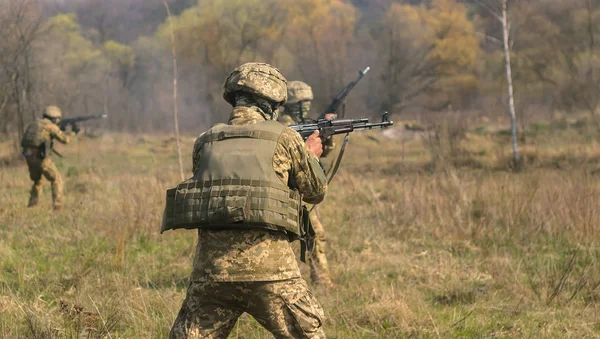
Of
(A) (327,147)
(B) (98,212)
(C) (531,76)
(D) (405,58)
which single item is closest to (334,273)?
(A) (327,147)

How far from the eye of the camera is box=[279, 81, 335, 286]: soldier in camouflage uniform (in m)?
5.13

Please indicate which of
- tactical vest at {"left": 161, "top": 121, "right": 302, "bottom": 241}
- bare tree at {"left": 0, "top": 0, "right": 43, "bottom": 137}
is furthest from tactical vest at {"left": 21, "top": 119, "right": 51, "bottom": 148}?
tactical vest at {"left": 161, "top": 121, "right": 302, "bottom": 241}

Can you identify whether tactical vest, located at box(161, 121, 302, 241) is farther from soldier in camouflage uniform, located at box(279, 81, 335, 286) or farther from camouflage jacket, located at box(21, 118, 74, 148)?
camouflage jacket, located at box(21, 118, 74, 148)

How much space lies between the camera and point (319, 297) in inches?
186

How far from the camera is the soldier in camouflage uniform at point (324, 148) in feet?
16.8

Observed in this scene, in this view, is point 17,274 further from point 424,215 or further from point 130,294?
point 424,215

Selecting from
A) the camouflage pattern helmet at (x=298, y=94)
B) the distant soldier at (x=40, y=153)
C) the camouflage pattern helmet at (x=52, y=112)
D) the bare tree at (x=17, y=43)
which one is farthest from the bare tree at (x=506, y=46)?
the bare tree at (x=17, y=43)

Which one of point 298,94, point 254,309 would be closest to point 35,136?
point 298,94

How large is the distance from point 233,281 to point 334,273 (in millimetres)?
2866

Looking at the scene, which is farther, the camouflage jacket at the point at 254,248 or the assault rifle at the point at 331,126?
the assault rifle at the point at 331,126

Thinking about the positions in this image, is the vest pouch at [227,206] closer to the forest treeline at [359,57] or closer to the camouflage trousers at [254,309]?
the camouflage trousers at [254,309]

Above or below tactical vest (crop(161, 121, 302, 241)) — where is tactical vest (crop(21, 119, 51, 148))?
above

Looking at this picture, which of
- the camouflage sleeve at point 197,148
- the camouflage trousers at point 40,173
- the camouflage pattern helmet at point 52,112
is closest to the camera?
the camouflage sleeve at point 197,148

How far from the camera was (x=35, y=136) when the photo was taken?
9.42 meters
